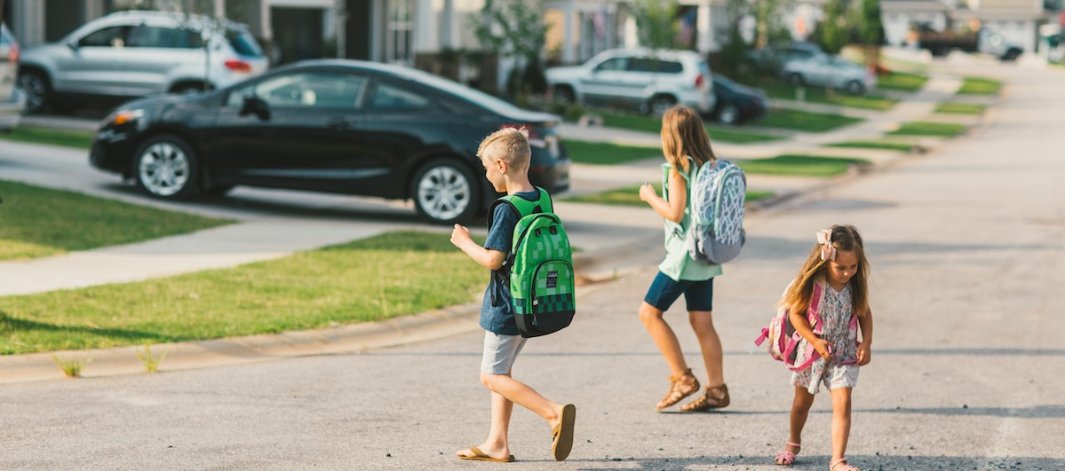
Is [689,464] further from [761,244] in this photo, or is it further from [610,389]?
[761,244]

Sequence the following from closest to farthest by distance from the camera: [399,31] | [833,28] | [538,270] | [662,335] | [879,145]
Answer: [538,270] < [662,335] < [879,145] < [399,31] < [833,28]

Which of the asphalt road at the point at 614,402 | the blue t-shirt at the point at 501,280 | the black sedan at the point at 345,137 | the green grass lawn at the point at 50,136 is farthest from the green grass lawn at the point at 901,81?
the blue t-shirt at the point at 501,280

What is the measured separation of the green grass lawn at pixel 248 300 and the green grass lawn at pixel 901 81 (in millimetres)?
52827

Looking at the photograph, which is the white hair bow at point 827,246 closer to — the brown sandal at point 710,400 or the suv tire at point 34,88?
the brown sandal at point 710,400

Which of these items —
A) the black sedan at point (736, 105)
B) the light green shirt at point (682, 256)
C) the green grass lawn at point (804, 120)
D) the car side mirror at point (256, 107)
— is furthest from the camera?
the green grass lawn at point (804, 120)

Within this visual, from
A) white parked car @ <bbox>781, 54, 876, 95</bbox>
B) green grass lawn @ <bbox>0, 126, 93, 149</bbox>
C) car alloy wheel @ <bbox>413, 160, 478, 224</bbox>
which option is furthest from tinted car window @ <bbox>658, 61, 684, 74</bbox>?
car alloy wheel @ <bbox>413, 160, 478, 224</bbox>

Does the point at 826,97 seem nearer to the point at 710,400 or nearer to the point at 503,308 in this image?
the point at 710,400

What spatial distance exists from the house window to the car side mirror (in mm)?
20253

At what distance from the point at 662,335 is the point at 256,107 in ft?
28.1

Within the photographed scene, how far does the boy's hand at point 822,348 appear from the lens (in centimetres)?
652

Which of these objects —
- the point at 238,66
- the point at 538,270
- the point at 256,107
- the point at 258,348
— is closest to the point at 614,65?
the point at 238,66

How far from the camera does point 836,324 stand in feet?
21.6

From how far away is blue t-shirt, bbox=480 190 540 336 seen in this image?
6.34 meters

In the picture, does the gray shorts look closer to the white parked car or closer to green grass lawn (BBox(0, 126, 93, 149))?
green grass lawn (BBox(0, 126, 93, 149))
